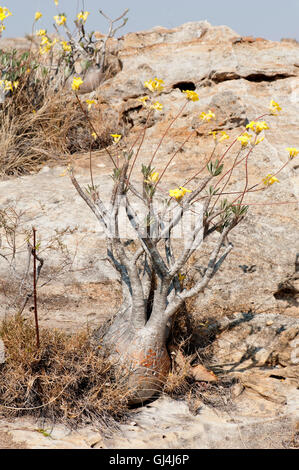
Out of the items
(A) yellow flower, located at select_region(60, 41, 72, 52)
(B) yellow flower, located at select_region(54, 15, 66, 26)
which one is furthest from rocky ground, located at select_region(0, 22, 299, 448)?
(B) yellow flower, located at select_region(54, 15, 66, 26)

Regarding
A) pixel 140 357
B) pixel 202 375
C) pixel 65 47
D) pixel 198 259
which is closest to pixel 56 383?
pixel 140 357

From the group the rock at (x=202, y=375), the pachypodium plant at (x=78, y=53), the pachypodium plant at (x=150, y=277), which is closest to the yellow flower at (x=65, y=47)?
the pachypodium plant at (x=78, y=53)

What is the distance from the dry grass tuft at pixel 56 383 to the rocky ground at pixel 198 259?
0.10 metres

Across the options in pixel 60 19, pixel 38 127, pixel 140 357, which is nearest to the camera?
pixel 140 357

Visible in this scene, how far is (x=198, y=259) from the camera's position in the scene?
397 centimetres

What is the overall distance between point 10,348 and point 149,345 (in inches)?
34.3

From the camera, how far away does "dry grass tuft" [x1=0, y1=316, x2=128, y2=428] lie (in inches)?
115

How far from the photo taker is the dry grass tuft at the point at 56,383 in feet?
9.57

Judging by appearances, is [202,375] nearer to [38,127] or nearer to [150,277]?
[150,277]

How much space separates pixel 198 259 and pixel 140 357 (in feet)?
3.58

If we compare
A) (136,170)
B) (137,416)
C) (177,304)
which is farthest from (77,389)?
(136,170)

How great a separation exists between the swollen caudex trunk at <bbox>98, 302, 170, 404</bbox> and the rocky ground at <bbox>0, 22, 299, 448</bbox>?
5.1 inches

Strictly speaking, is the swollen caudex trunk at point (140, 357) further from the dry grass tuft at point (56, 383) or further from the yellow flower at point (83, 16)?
the yellow flower at point (83, 16)

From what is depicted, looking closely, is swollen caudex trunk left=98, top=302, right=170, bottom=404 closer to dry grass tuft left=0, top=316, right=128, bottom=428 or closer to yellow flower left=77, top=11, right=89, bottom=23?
dry grass tuft left=0, top=316, right=128, bottom=428
